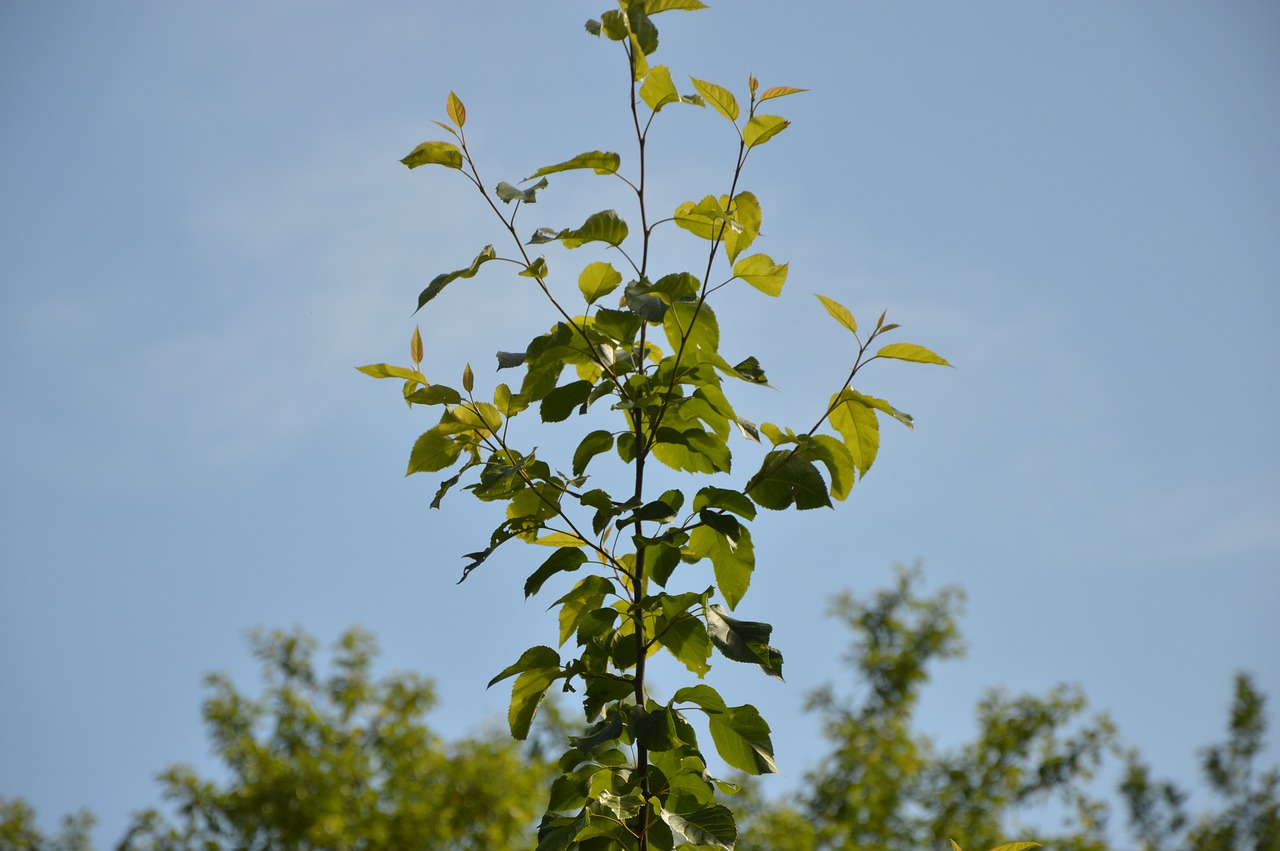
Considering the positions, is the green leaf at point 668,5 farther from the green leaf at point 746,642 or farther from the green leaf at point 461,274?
the green leaf at point 746,642

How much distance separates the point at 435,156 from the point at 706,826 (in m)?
0.99

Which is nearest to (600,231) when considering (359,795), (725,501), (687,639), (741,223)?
(741,223)

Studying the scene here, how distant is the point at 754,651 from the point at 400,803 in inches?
280

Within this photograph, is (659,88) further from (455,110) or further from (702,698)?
(702,698)

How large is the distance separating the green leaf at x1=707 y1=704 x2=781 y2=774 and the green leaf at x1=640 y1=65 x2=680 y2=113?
2.80ft

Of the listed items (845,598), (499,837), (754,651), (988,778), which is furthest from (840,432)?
(845,598)

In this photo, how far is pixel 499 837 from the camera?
24.6 feet

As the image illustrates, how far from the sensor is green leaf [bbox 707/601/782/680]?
1.29m

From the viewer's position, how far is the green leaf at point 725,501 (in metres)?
1.36

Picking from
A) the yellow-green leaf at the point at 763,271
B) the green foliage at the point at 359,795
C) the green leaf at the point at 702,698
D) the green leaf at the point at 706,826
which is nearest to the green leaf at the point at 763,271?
the yellow-green leaf at the point at 763,271

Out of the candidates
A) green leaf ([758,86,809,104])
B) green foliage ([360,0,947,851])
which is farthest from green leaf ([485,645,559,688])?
green leaf ([758,86,809,104])

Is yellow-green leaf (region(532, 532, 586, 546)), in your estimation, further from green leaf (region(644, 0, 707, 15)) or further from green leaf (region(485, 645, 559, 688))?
green leaf (region(644, 0, 707, 15))

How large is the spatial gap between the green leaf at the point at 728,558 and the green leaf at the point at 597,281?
0.38 meters

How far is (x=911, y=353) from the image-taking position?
1.41 meters
